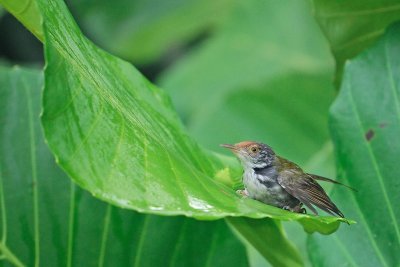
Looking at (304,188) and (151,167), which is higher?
(151,167)

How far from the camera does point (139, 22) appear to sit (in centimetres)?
495

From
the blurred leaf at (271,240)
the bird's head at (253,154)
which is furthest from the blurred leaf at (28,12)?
the bird's head at (253,154)

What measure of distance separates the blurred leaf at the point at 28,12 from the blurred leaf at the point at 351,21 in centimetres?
82

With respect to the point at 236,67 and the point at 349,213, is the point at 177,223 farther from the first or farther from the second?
the point at 236,67

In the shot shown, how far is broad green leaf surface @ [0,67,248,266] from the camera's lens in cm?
178

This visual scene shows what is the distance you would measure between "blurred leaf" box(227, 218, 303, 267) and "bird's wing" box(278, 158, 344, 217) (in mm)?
83

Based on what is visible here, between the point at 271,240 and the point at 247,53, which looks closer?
the point at 271,240

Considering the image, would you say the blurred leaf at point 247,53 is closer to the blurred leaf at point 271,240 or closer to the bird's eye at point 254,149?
the bird's eye at point 254,149

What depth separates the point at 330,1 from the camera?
193 centimetres

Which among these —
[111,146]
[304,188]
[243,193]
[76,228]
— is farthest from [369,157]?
[111,146]

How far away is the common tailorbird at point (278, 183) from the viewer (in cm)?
168

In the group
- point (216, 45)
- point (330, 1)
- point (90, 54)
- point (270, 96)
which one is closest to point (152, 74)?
point (216, 45)

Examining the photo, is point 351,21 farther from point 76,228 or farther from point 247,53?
point 247,53

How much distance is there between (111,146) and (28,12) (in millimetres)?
232
